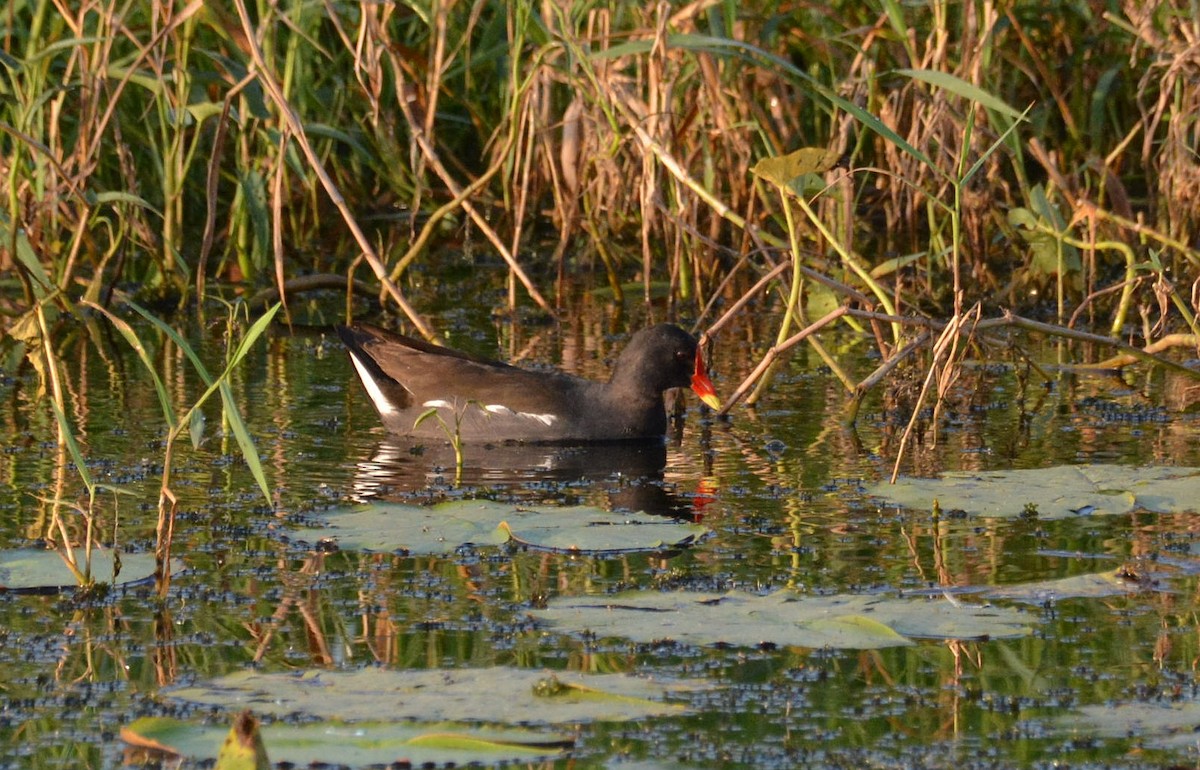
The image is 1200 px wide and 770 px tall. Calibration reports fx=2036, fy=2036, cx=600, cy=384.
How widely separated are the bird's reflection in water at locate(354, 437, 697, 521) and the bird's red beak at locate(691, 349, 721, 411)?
283mm

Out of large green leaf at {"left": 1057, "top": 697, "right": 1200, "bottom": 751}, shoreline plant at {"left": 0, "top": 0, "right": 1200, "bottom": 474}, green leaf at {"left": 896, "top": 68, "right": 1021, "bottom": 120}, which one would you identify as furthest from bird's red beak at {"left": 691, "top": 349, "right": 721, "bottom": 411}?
large green leaf at {"left": 1057, "top": 697, "right": 1200, "bottom": 751}

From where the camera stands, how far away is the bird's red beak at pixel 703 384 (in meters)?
7.72

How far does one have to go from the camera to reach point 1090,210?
8172 mm

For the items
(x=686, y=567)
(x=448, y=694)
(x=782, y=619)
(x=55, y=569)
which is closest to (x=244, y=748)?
(x=448, y=694)

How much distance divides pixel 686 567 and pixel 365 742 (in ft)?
5.60

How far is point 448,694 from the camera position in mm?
3977


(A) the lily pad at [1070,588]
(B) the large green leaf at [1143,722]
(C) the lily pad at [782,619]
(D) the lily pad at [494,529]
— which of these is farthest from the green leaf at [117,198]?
(B) the large green leaf at [1143,722]

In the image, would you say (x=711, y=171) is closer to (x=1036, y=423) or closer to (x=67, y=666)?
(x=1036, y=423)

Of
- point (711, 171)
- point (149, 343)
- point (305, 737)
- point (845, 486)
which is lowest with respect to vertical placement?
point (305, 737)

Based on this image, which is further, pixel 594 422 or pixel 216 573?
pixel 594 422

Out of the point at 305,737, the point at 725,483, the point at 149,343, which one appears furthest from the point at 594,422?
the point at 305,737

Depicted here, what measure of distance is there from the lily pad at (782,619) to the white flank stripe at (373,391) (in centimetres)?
298

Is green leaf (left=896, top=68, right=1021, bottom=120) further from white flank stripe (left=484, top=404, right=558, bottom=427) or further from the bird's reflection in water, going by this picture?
white flank stripe (left=484, top=404, right=558, bottom=427)

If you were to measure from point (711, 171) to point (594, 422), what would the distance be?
7.30 feet
